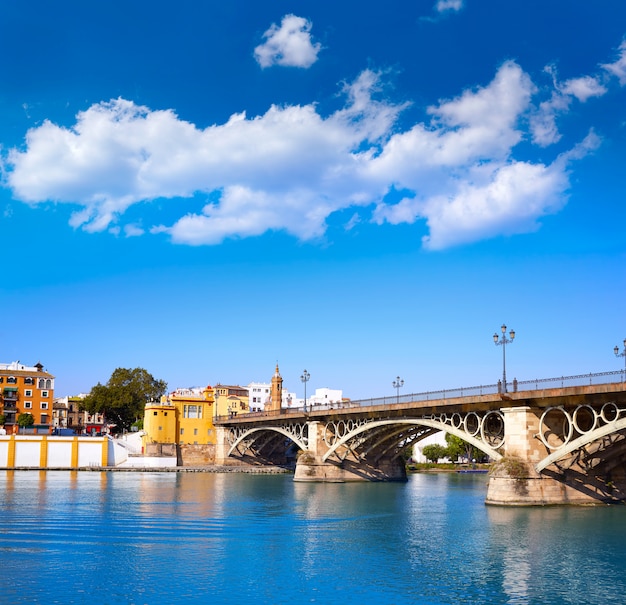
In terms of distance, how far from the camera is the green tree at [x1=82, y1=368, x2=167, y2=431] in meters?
113

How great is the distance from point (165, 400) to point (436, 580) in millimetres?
88849

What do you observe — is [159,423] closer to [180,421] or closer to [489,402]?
[180,421]

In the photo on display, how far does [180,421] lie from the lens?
108562 mm

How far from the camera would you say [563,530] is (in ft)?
116

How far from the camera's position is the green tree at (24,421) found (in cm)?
10975

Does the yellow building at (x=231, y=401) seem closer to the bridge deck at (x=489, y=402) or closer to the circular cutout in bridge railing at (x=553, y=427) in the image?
the bridge deck at (x=489, y=402)

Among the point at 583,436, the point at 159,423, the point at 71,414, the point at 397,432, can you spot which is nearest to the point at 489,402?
the point at 583,436

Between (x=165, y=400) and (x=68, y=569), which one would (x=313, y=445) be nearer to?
(x=165, y=400)

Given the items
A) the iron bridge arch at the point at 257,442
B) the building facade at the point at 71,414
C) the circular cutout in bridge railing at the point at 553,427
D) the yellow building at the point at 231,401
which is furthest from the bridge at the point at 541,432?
the building facade at the point at 71,414

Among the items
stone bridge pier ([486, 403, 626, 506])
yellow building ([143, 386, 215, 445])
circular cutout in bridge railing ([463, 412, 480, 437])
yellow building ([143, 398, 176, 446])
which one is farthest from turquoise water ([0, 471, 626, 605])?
yellow building ([143, 386, 215, 445])

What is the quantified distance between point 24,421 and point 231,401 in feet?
145

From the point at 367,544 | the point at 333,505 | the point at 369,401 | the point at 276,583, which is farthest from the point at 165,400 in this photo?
the point at 276,583

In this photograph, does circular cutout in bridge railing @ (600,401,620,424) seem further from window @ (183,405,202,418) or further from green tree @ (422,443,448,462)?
green tree @ (422,443,448,462)

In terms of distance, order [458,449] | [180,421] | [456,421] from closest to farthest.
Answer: [456,421], [180,421], [458,449]
